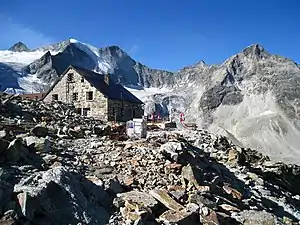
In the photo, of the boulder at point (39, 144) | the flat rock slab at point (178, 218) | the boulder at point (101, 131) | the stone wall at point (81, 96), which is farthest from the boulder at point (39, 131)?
the stone wall at point (81, 96)

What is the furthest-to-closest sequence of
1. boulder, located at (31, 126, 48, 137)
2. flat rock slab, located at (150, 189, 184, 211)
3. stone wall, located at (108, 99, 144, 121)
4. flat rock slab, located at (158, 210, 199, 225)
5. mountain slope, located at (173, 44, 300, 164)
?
mountain slope, located at (173, 44, 300, 164) → stone wall, located at (108, 99, 144, 121) → boulder, located at (31, 126, 48, 137) → flat rock slab, located at (150, 189, 184, 211) → flat rock slab, located at (158, 210, 199, 225)

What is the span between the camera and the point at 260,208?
717 inches

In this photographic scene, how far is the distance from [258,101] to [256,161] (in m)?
154

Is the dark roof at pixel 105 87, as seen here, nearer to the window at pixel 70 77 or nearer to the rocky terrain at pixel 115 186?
the window at pixel 70 77

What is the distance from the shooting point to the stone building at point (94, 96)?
45.5 meters

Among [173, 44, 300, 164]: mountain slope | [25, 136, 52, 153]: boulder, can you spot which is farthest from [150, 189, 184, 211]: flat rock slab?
[173, 44, 300, 164]: mountain slope

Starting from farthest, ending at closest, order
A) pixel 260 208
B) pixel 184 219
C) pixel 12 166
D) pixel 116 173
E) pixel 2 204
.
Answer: pixel 260 208 < pixel 116 173 < pixel 12 166 < pixel 184 219 < pixel 2 204

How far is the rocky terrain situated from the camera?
35.1 feet

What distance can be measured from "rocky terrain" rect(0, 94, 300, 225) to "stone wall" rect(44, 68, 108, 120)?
2123 centimetres

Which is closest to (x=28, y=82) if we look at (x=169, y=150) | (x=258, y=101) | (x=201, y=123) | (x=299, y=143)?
(x=201, y=123)

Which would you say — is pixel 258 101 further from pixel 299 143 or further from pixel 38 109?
pixel 38 109

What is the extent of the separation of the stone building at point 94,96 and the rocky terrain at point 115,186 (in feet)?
69.8

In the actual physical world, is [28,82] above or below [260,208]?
above

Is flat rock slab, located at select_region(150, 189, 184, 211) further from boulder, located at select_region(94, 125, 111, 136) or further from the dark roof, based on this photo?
the dark roof
